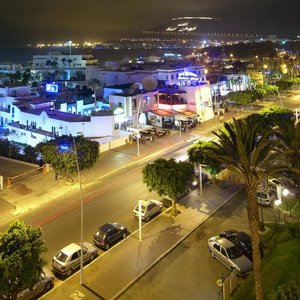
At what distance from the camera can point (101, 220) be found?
2769cm

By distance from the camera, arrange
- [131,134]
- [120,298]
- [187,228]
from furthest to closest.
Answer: [131,134] → [187,228] → [120,298]

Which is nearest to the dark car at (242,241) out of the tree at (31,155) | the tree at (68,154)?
the tree at (68,154)

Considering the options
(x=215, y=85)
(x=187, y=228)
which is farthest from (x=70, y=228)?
(x=215, y=85)

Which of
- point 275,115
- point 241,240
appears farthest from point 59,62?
point 241,240

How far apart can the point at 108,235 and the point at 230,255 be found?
790 centimetres

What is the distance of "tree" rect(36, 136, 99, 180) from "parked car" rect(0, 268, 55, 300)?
14989mm

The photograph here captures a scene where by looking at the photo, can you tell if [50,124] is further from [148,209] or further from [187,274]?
[187,274]

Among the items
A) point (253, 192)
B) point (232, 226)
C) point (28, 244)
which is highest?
point (253, 192)

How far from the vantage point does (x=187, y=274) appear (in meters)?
20.6

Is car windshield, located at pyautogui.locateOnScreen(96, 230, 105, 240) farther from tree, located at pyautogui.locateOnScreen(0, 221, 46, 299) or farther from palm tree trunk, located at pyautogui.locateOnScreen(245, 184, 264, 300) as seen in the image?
palm tree trunk, located at pyautogui.locateOnScreen(245, 184, 264, 300)

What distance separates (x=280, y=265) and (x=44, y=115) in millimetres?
40540

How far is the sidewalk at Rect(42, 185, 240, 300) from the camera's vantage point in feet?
63.0

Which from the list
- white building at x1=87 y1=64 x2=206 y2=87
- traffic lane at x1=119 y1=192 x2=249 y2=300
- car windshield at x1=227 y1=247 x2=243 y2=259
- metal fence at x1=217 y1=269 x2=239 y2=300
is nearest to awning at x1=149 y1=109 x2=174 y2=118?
white building at x1=87 y1=64 x2=206 y2=87

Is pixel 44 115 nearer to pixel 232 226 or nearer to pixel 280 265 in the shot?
pixel 232 226
